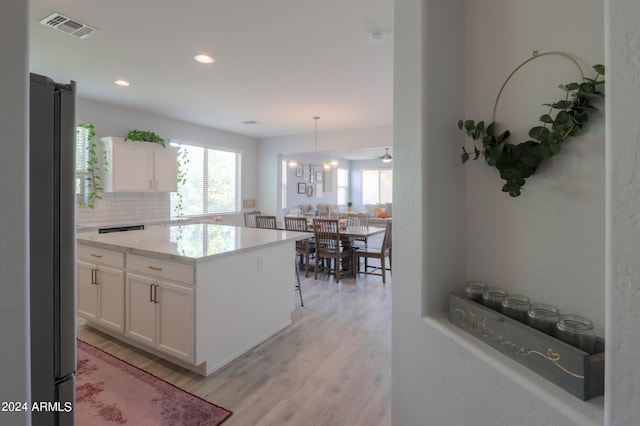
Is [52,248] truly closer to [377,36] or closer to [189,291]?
[189,291]

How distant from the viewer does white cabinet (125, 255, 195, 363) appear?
2291 millimetres

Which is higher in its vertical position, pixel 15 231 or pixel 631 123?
pixel 631 123

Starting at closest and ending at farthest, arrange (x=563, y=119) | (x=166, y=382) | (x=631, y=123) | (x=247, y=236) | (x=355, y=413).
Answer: (x=631, y=123)
(x=563, y=119)
(x=355, y=413)
(x=166, y=382)
(x=247, y=236)

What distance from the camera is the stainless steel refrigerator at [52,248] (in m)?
1.02

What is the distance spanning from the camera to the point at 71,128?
43.8 inches

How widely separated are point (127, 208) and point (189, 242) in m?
3.06

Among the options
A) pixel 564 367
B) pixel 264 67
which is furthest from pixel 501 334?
pixel 264 67

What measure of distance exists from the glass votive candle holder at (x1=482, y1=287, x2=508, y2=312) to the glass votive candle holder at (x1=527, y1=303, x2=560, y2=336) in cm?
11

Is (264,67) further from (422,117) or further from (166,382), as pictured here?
(166,382)

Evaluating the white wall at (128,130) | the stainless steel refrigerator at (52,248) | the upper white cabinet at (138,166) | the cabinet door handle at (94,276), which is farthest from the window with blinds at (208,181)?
the stainless steel refrigerator at (52,248)

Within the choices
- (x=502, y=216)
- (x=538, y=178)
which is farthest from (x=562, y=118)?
(x=502, y=216)

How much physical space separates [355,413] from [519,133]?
174cm

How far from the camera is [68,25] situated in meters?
2.55

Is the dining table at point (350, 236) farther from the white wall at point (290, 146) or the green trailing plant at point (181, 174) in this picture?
the green trailing plant at point (181, 174)
